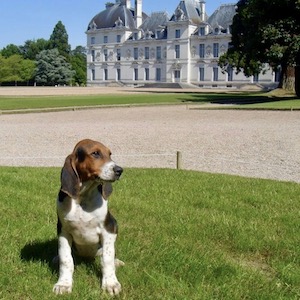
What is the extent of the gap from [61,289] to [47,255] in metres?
0.73

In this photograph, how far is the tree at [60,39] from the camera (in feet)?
325

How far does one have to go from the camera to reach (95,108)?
79.0 feet

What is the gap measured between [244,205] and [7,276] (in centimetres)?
295

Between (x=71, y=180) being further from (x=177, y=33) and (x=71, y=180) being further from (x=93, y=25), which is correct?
(x=93, y=25)

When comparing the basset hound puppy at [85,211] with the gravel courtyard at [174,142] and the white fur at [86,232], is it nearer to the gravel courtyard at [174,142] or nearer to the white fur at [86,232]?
the white fur at [86,232]

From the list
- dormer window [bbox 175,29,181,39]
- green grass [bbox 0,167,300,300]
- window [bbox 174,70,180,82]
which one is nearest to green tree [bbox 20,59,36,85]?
window [bbox 174,70,180,82]

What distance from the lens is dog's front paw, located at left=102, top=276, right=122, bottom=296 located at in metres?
3.04

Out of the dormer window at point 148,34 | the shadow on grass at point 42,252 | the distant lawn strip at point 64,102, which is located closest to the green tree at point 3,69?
the dormer window at point 148,34

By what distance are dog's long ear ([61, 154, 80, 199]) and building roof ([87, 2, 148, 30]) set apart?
89.9m

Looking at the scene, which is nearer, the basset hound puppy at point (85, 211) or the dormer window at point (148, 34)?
the basset hound puppy at point (85, 211)

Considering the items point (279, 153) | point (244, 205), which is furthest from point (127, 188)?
point (279, 153)

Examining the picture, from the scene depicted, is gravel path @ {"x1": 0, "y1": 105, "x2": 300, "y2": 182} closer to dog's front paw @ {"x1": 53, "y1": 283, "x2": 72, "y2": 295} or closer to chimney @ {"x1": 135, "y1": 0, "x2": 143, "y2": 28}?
dog's front paw @ {"x1": 53, "y1": 283, "x2": 72, "y2": 295}

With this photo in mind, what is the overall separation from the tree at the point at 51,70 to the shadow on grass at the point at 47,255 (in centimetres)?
8087

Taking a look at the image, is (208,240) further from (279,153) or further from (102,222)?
(279,153)
